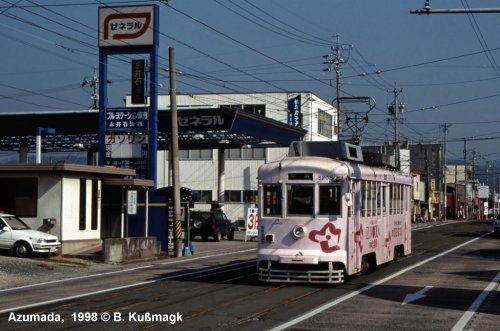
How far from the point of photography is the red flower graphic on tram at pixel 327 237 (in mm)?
17406

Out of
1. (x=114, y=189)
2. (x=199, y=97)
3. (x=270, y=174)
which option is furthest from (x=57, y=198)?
(x=199, y=97)

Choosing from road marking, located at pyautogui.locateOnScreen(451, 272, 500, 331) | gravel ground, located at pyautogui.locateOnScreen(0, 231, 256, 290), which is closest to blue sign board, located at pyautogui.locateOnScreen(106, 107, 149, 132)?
gravel ground, located at pyautogui.locateOnScreen(0, 231, 256, 290)

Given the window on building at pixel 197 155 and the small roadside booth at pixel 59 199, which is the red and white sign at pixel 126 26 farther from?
the window on building at pixel 197 155

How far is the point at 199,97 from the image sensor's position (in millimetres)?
77250

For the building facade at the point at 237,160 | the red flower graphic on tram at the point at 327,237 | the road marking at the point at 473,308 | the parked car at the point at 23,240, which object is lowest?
the road marking at the point at 473,308

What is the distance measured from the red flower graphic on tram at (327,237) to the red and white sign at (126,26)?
22.1 metres

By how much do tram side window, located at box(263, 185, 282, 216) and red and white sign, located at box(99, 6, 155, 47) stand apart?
819 inches

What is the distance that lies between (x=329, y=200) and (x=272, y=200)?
4.42ft

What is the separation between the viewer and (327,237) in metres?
Result: 17.5

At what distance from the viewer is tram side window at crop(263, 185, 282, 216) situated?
59.4ft

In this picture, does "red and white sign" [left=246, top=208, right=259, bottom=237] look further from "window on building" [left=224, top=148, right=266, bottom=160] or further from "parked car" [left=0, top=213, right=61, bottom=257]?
"window on building" [left=224, top=148, right=266, bottom=160]

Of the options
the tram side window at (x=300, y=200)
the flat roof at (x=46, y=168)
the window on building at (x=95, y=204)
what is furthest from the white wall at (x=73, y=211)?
the tram side window at (x=300, y=200)

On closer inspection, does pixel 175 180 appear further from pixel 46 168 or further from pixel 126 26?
pixel 126 26

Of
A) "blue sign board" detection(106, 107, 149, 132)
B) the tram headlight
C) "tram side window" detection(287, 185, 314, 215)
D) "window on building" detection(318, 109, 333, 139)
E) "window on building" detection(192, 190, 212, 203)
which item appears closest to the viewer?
the tram headlight
